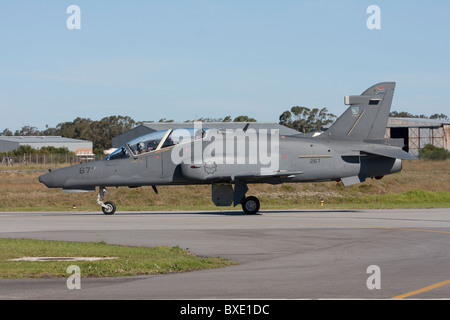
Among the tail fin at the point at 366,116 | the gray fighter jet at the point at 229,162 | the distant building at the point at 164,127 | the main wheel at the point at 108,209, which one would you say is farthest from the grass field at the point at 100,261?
the distant building at the point at 164,127

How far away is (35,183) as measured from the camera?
47125mm

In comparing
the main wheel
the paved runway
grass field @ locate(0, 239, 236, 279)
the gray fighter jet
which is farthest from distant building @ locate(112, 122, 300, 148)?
grass field @ locate(0, 239, 236, 279)

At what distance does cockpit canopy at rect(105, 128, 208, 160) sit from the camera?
26109 millimetres

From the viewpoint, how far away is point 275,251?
597 inches

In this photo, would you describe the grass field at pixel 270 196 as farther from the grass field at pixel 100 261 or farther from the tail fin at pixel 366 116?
the grass field at pixel 100 261

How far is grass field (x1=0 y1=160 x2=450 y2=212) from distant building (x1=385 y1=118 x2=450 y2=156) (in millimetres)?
54448

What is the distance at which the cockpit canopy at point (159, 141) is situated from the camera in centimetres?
2611

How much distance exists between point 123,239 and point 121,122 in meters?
133

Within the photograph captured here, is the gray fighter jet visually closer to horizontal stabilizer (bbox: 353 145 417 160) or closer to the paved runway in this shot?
horizontal stabilizer (bbox: 353 145 417 160)

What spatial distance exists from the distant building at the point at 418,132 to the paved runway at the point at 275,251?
74.7 m

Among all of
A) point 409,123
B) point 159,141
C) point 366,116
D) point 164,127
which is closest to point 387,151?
point 366,116

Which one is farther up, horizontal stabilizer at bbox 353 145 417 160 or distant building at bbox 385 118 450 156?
distant building at bbox 385 118 450 156

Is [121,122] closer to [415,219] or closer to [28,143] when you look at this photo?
[28,143]
